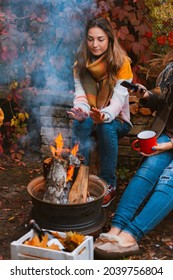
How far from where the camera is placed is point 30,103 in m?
5.64

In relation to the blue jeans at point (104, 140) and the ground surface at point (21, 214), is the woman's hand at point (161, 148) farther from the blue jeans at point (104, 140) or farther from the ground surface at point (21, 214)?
the ground surface at point (21, 214)

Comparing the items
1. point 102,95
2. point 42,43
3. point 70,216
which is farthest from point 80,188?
point 42,43

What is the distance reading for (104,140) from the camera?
433 centimetres

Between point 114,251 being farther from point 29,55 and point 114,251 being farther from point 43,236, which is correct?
point 29,55

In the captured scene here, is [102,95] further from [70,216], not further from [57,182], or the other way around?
[70,216]

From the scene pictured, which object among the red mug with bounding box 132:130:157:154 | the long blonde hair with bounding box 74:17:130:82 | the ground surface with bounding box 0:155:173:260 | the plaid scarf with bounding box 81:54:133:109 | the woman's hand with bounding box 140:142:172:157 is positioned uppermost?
the long blonde hair with bounding box 74:17:130:82

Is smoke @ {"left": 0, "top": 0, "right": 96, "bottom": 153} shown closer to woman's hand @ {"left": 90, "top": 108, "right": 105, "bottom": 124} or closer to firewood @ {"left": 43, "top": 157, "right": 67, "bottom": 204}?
woman's hand @ {"left": 90, "top": 108, "right": 105, "bottom": 124}

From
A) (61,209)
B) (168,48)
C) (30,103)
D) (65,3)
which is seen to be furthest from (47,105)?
(61,209)

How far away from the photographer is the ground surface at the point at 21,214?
3807mm

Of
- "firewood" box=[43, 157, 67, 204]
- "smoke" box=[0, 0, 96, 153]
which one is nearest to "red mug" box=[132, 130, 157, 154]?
"firewood" box=[43, 157, 67, 204]

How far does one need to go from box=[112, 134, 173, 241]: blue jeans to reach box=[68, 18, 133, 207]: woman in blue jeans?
0.53 meters

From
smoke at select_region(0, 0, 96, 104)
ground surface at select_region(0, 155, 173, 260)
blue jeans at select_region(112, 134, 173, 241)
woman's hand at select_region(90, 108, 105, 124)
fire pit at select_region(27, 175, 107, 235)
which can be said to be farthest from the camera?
smoke at select_region(0, 0, 96, 104)

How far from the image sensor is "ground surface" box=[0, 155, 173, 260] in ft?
12.5

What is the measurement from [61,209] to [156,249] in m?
0.84
